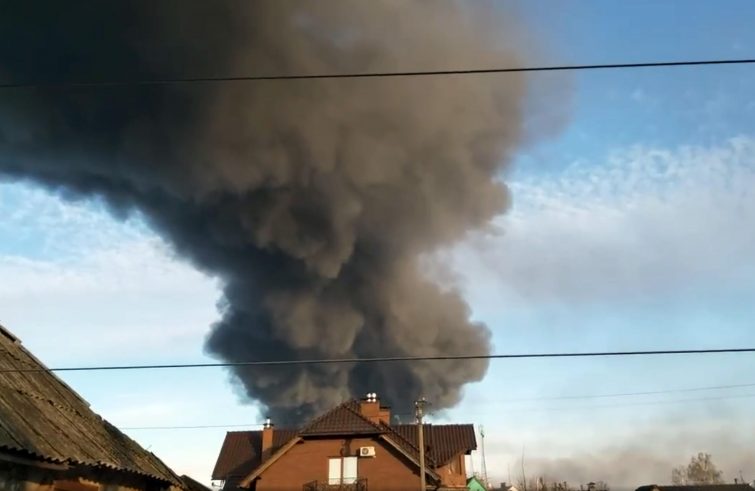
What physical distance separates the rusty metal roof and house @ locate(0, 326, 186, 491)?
14241mm

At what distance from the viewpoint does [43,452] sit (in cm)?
966

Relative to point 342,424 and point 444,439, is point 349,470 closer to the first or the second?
point 342,424

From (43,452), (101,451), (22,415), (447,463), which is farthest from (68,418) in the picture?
(447,463)

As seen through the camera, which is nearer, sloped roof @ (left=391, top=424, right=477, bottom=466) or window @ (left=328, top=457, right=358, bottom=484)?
window @ (left=328, top=457, right=358, bottom=484)

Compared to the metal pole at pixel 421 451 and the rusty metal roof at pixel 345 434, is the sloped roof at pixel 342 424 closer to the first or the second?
the rusty metal roof at pixel 345 434

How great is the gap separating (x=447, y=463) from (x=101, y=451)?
2427cm

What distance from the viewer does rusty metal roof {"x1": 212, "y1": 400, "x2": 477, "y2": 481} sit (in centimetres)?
2988

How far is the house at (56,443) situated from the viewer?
9586 mm

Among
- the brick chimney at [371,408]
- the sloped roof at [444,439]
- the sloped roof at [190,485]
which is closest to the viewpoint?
the sloped roof at [190,485]

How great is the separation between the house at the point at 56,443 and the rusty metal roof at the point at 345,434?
14.2 meters

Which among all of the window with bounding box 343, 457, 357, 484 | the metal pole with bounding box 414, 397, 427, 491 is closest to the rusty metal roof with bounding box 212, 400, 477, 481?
the window with bounding box 343, 457, 357, 484

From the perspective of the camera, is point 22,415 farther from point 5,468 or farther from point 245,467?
point 245,467

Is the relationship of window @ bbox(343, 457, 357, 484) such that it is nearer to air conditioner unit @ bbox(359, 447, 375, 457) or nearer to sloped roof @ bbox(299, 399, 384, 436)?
air conditioner unit @ bbox(359, 447, 375, 457)

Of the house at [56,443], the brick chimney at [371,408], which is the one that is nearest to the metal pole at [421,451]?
the brick chimney at [371,408]
